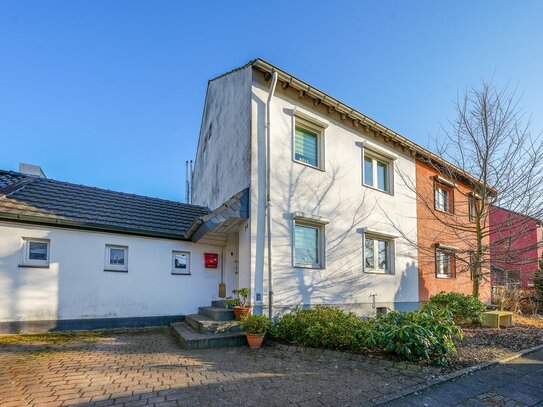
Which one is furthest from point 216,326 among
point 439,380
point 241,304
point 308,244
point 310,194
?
point 439,380

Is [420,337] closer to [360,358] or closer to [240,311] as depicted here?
[360,358]

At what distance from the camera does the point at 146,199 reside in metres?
11.2

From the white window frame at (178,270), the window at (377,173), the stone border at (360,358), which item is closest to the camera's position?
the stone border at (360,358)

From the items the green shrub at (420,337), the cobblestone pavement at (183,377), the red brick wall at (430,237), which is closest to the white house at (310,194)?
the red brick wall at (430,237)

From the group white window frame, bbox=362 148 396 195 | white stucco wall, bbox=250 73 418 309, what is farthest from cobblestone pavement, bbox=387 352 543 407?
white window frame, bbox=362 148 396 195

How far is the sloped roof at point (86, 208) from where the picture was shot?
806 cm

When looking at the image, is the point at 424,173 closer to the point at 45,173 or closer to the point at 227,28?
the point at 227,28

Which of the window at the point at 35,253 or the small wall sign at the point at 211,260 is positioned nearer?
the window at the point at 35,253

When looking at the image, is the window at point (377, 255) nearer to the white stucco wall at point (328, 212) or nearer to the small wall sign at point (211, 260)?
the white stucco wall at point (328, 212)

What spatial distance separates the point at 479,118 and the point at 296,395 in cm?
1068

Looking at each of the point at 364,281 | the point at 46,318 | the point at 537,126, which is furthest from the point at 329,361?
the point at 537,126

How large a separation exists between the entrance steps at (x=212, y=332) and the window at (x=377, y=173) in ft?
Result: 21.7

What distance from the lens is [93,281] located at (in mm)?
8336

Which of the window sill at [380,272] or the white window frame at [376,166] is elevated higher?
the white window frame at [376,166]
